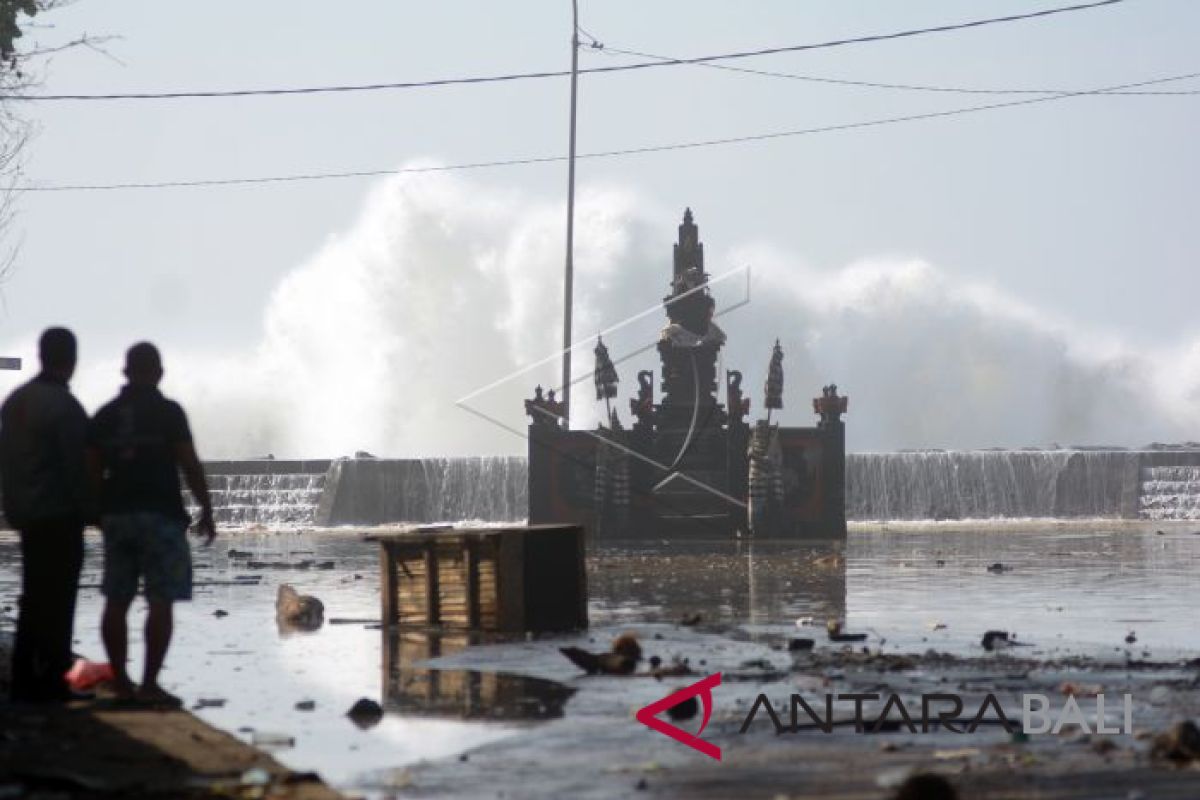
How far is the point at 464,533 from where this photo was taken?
19.3 m

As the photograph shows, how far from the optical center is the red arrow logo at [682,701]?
35.6ft

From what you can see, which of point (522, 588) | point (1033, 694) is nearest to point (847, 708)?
point (1033, 694)

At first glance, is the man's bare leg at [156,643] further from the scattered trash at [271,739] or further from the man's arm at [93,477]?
the scattered trash at [271,739]

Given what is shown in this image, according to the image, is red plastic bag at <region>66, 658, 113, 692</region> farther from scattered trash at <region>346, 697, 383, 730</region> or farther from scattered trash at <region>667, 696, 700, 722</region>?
scattered trash at <region>667, 696, 700, 722</region>

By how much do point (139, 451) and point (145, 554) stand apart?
0.59 m

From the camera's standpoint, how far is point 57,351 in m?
12.9

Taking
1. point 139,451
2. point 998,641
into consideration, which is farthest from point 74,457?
point 998,641

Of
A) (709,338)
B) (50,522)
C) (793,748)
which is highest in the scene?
(709,338)

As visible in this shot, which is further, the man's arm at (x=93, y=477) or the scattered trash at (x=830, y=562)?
the scattered trash at (x=830, y=562)

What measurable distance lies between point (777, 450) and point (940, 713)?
166 feet

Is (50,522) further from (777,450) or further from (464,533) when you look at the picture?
(777,450)

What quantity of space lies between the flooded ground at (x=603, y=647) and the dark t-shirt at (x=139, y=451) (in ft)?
4.33

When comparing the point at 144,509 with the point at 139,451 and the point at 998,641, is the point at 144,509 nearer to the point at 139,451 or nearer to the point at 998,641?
the point at 139,451

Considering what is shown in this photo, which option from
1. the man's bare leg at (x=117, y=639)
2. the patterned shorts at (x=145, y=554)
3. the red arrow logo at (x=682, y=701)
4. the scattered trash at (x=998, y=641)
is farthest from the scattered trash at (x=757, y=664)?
the man's bare leg at (x=117, y=639)
